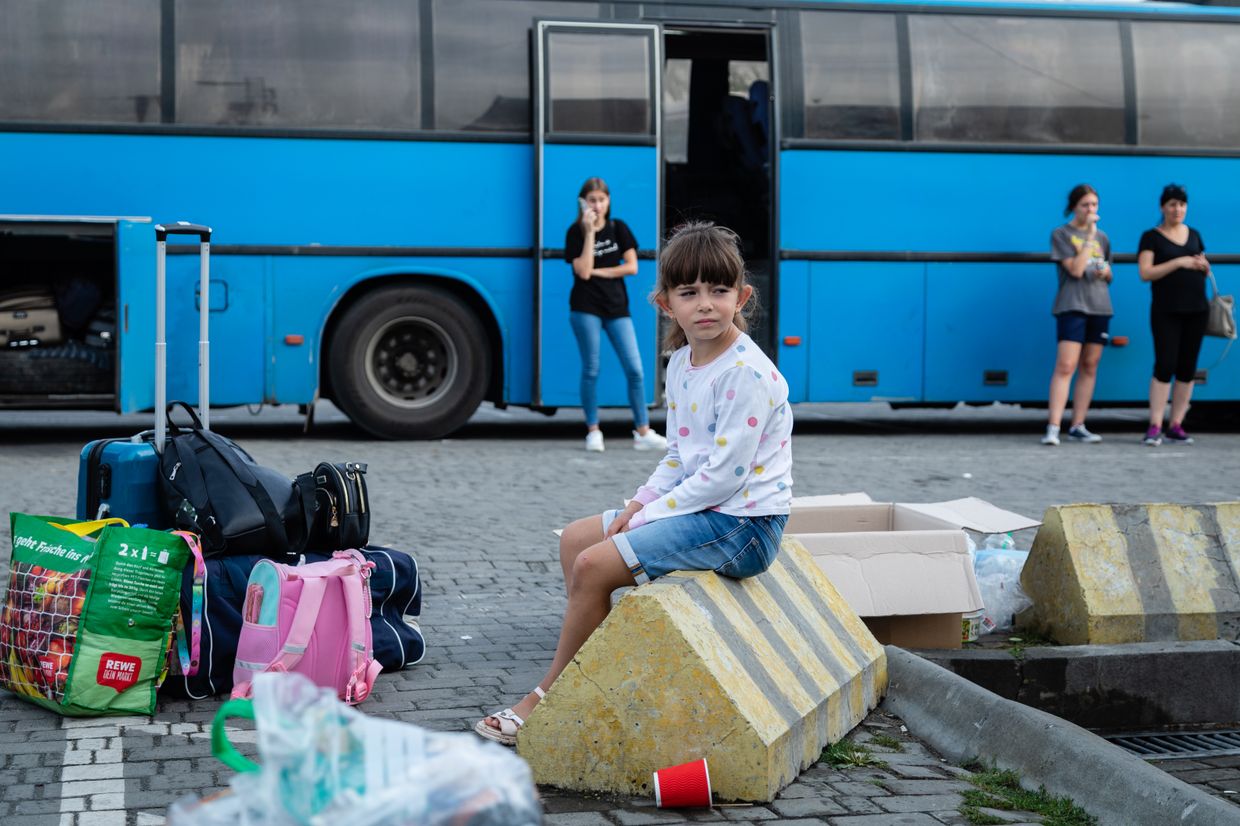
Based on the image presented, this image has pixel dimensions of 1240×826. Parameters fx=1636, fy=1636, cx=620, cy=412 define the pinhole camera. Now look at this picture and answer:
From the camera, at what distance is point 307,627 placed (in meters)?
4.57

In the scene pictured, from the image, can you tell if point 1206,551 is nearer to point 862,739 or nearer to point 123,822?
point 862,739

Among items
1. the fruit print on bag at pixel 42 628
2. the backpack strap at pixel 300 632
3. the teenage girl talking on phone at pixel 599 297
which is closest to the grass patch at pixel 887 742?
the backpack strap at pixel 300 632

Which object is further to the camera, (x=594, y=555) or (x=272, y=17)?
(x=272, y=17)

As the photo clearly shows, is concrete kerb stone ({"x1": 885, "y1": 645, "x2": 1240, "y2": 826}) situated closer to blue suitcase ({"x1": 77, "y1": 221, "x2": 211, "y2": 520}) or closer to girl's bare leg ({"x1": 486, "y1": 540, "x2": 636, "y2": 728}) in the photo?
girl's bare leg ({"x1": 486, "y1": 540, "x2": 636, "y2": 728})

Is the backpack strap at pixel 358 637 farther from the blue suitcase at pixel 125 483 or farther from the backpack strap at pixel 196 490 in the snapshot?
the blue suitcase at pixel 125 483

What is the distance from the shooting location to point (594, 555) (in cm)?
419

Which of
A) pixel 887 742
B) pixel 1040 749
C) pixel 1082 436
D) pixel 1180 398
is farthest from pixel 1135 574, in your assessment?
pixel 1180 398

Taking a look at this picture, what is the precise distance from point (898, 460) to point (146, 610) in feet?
24.4

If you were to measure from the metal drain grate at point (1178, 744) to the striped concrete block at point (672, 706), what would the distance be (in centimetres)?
129

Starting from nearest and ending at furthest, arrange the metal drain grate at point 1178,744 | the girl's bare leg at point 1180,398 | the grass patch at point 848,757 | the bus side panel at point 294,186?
the grass patch at point 848,757, the metal drain grate at point 1178,744, the bus side panel at point 294,186, the girl's bare leg at point 1180,398

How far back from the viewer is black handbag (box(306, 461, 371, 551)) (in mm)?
5004

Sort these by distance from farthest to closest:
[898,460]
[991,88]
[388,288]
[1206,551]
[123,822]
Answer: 1. [991,88]
2. [388,288]
3. [898,460]
4. [1206,551]
5. [123,822]

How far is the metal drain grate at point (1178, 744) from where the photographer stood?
478 centimetres

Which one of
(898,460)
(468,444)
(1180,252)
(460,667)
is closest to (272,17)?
(468,444)
